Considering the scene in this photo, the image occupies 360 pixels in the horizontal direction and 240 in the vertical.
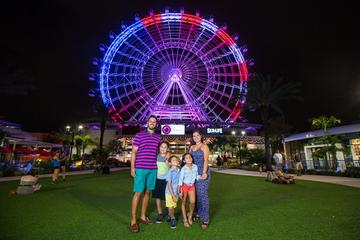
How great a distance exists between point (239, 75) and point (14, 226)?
28.1 meters

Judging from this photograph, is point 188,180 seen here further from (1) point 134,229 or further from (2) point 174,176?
(1) point 134,229

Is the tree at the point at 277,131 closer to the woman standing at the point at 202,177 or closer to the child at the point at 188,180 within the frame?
the woman standing at the point at 202,177

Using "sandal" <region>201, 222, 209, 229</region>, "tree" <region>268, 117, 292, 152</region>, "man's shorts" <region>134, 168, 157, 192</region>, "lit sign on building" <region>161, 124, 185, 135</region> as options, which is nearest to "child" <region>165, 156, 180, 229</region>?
"man's shorts" <region>134, 168, 157, 192</region>

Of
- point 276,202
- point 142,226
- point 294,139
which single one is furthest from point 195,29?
point 142,226

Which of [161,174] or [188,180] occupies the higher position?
[161,174]

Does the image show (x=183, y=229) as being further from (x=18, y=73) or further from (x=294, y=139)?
(x=294, y=139)

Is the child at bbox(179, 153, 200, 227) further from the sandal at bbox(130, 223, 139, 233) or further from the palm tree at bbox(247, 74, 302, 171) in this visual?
the palm tree at bbox(247, 74, 302, 171)

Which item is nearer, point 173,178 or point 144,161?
point 144,161

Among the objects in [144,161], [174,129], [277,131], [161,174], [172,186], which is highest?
[174,129]

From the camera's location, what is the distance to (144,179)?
471 centimetres

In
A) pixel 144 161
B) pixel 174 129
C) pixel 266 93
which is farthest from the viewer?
pixel 174 129

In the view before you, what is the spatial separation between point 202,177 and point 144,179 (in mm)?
1130

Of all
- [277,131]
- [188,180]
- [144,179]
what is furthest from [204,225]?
[277,131]

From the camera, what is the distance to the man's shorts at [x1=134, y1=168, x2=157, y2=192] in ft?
15.2
